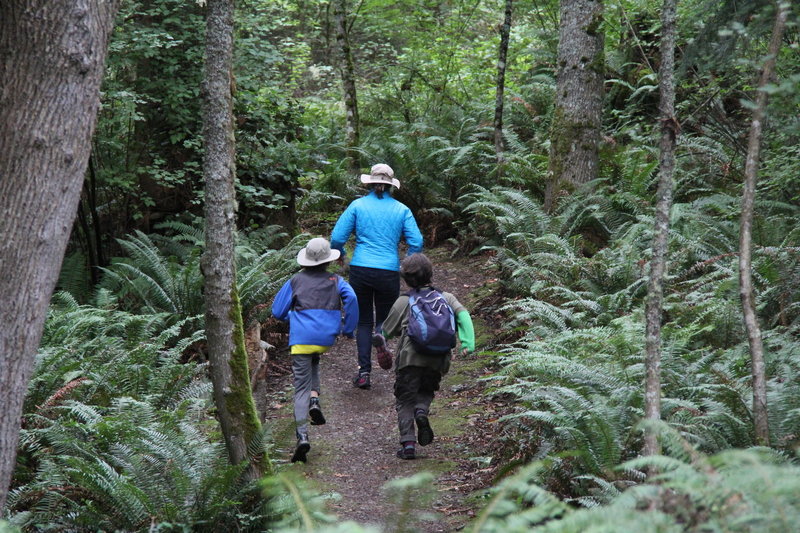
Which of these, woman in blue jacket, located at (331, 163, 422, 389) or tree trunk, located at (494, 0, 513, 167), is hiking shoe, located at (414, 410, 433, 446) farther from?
tree trunk, located at (494, 0, 513, 167)

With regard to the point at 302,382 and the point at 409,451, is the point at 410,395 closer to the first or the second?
the point at 409,451

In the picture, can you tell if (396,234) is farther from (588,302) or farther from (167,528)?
(167,528)

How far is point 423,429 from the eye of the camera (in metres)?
6.71

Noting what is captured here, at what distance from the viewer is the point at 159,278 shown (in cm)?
977

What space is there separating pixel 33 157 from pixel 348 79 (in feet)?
37.3

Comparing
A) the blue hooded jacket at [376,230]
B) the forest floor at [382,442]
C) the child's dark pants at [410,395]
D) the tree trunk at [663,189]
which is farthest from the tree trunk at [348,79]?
the tree trunk at [663,189]

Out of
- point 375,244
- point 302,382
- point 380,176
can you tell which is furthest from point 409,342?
point 380,176

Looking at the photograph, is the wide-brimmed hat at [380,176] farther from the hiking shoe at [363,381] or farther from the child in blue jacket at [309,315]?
the hiking shoe at [363,381]

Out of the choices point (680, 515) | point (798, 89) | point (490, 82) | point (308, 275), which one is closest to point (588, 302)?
point (308, 275)

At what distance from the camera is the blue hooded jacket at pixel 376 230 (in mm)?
8273

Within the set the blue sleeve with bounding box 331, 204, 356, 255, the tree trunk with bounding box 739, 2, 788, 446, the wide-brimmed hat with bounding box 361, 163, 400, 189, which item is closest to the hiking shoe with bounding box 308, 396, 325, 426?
the blue sleeve with bounding box 331, 204, 356, 255

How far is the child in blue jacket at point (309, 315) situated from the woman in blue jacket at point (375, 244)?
1056 mm

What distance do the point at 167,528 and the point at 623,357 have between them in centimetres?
372

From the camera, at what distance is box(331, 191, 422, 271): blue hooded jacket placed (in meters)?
8.27
